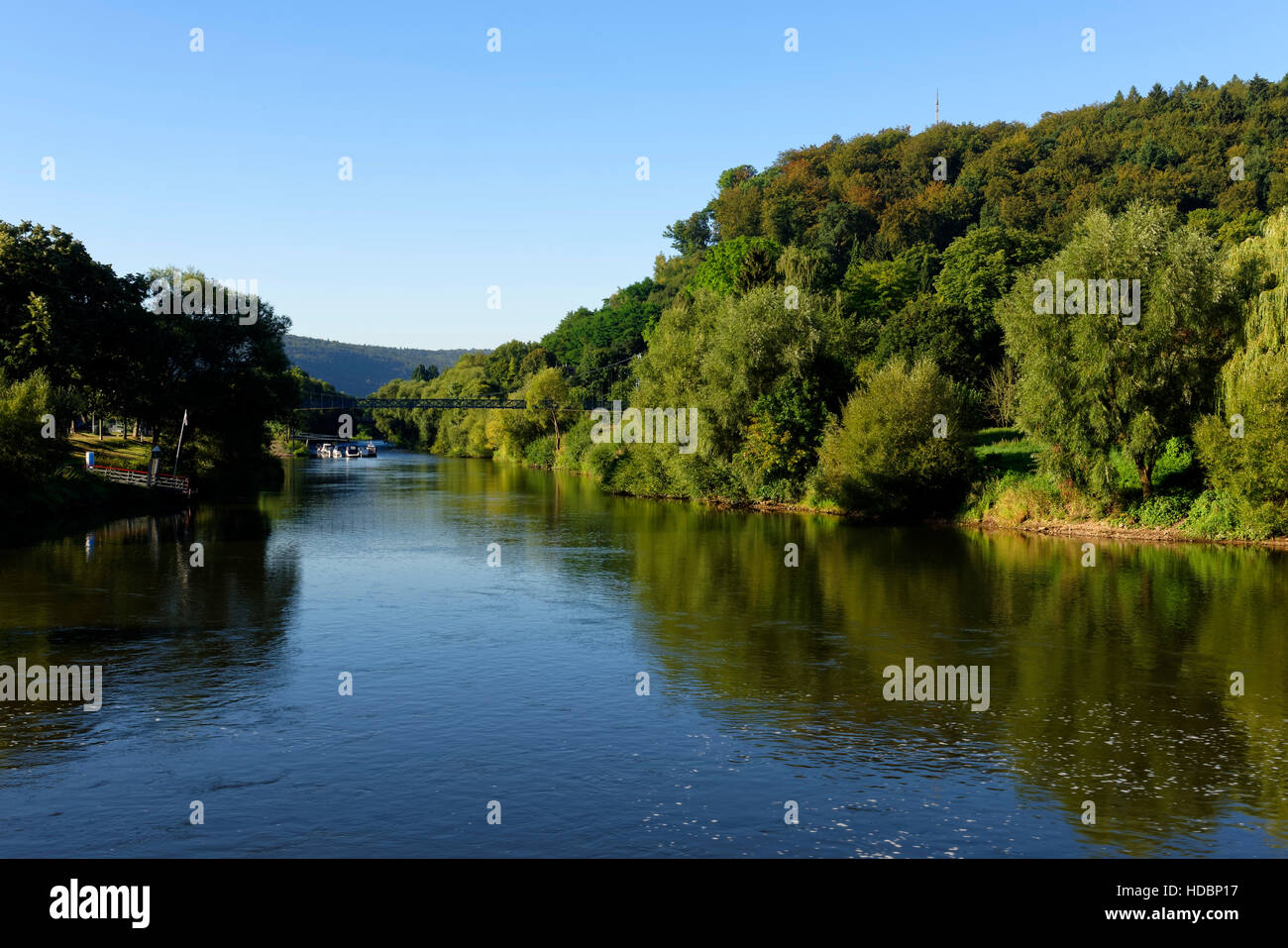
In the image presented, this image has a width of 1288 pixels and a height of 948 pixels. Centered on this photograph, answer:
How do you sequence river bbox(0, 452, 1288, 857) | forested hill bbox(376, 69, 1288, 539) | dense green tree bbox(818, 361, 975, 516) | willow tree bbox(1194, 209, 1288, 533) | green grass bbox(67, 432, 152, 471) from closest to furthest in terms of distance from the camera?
river bbox(0, 452, 1288, 857) → willow tree bbox(1194, 209, 1288, 533) → forested hill bbox(376, 69, 1288, 539) → dense green tree bbox(818, 361, 975, 516) → green grass bbox(67, 432, 152, 471)

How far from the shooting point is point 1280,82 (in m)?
161

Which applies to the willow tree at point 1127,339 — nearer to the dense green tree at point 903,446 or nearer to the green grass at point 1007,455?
the green grass at point 1007,455

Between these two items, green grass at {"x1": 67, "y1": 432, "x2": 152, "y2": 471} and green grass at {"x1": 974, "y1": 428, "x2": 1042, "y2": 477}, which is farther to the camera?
green grass at {"x1": 67, "y1": 432, "x2": 152, "y2": 471}

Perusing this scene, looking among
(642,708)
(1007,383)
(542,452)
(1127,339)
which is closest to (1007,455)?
(1127,339)

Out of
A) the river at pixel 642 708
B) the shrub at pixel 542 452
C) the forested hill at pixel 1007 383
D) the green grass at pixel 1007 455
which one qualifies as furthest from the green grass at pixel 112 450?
the green grass at pixel 1007 455

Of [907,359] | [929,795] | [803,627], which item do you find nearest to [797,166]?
[907,359]

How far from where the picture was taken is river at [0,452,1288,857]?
15.7m

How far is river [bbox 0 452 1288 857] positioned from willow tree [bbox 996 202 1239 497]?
306 inches

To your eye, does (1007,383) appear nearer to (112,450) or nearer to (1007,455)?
(1007,455)

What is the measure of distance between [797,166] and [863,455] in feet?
496

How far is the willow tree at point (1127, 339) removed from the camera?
48250 millimetres

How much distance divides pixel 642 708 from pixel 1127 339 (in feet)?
123

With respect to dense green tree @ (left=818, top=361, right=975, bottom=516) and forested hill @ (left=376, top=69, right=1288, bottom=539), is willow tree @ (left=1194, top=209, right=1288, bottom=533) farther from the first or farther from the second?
dense green tree @ (left=818, top=361, right=975, bottom=516)

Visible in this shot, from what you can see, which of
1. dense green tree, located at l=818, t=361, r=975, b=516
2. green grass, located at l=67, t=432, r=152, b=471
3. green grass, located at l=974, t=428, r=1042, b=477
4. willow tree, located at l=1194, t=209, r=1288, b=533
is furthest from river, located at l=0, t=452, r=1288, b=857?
green grass, located at l=67, t=432, r=152, b=471
